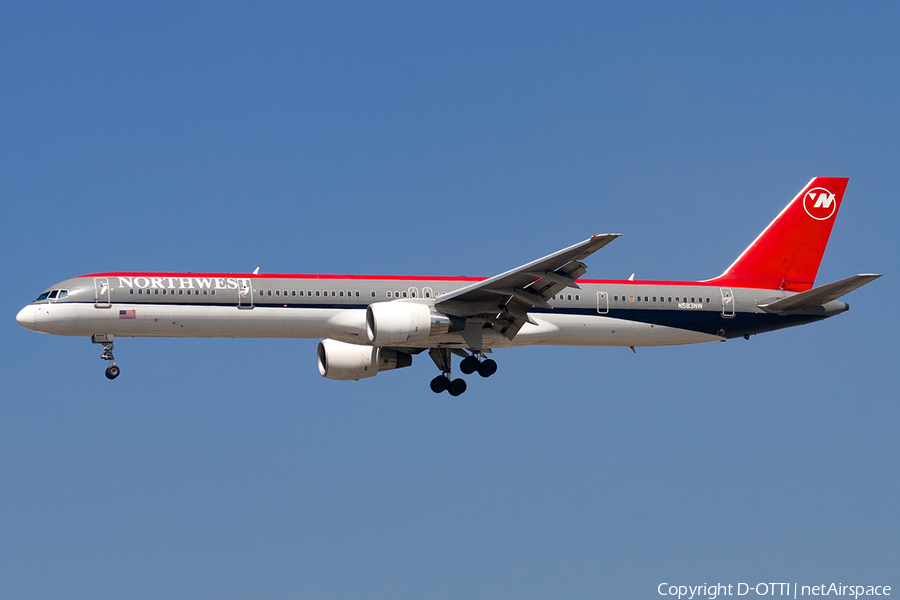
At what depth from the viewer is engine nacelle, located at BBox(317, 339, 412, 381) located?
45.7 metres

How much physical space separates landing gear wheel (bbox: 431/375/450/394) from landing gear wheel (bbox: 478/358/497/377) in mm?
2256

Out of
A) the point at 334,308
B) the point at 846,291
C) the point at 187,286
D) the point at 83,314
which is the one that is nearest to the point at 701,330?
the point at 846,291

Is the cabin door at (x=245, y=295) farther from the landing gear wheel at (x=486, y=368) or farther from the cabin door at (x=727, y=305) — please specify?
the cabin door at (x=727, y=305)

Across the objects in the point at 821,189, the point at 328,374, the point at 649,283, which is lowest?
the point at 328,374

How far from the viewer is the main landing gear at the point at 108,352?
41438 mm

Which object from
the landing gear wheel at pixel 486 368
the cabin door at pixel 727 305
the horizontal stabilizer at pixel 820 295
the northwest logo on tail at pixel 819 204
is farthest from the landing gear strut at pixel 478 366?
the northwest logo on tail at pixel 819 204

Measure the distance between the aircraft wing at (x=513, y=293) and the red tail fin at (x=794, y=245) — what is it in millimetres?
9813

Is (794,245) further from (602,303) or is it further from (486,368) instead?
(486,368)

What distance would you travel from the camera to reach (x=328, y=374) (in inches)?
1810

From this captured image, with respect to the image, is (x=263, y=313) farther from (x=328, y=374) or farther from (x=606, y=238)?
(x=606, y=238)

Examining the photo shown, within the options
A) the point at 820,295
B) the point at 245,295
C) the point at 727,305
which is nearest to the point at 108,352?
the point at 245,295

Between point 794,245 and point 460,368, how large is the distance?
15.3 metres

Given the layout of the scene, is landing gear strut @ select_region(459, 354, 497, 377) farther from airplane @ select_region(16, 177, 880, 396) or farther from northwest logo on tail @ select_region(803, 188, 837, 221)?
northwest logo on tail @ select_region(803, 188, 837, 221)

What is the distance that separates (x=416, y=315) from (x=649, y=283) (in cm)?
1005
